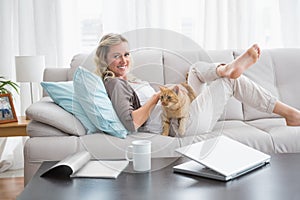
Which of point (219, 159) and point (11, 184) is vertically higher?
point (219, 159)

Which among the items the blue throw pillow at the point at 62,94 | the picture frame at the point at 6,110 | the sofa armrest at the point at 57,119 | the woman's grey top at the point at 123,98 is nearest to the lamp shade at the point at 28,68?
the picture frame at the point at 6,110


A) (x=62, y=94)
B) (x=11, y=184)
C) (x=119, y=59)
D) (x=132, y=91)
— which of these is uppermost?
(x=119, y=59)

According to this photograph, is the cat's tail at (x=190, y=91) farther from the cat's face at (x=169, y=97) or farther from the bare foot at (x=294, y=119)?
the bare foot at (x=294, y=119)

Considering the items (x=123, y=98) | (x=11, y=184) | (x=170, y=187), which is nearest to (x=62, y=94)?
(x=123, y=98)

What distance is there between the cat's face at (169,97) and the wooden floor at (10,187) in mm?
1374

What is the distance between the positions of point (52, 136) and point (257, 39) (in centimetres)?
190

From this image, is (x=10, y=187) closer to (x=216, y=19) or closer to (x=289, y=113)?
(x=289, y=113)

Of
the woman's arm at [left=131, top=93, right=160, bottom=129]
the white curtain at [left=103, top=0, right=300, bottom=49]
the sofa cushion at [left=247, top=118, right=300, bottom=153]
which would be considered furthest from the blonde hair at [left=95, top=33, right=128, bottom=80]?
the white curtain at [left=103, top=0, right=300, bottom=49]

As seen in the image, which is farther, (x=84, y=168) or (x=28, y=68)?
(x=28, y=68)

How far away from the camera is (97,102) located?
1812mm

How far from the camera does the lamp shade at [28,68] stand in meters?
2.96

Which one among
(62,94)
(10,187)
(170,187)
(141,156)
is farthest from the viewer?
(10,187)

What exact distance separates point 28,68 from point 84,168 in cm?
143

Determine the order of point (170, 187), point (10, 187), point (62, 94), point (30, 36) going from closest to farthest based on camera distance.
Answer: point (170, 187), point (62, 94), point (10, 187), point (30, 36)
